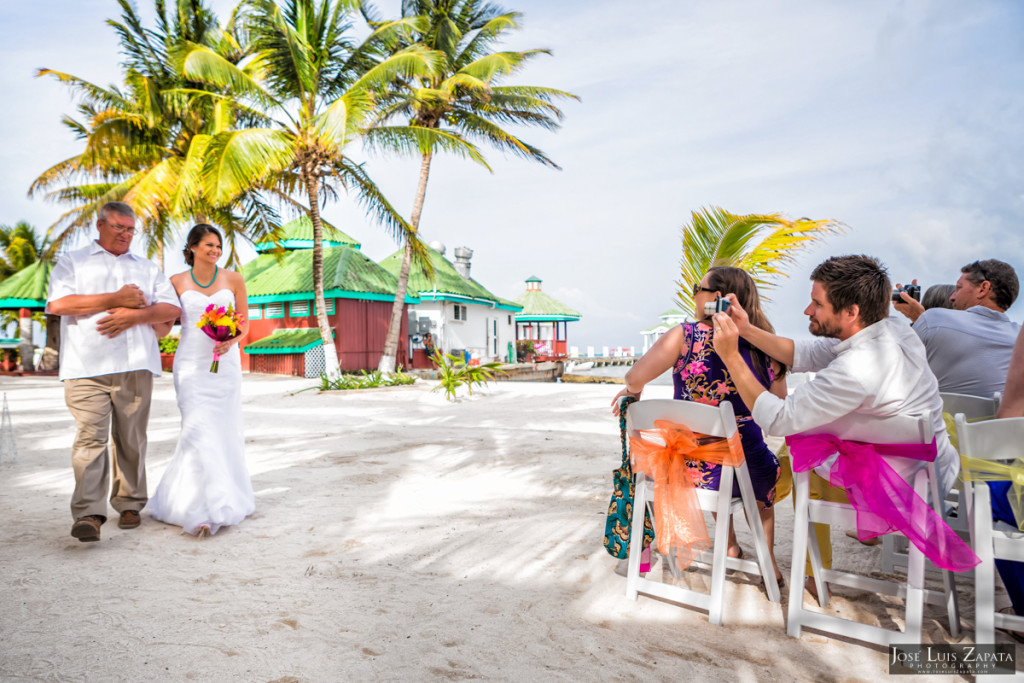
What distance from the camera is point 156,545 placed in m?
3.48

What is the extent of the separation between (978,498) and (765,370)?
0.93 meters

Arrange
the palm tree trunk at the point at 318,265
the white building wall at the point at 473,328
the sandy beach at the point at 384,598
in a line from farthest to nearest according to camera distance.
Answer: the white building wall at the point at 473,328
the palm tree trunk at the point at 318,265
the sandy beach at the point at 384,598

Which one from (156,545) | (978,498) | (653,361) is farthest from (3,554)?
(978,498)

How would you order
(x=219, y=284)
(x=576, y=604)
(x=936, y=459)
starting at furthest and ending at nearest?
1. (x=219, y=284)
2. (x=576, y=604)
3. (x=936, y=459)

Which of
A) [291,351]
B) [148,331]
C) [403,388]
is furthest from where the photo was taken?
[291,351]

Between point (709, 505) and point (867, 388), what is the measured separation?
0.81 m

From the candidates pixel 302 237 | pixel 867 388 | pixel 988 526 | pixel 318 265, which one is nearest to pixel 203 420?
pixel 867 388

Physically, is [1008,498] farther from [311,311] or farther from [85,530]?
[311,311]

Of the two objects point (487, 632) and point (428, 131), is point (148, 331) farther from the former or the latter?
point (428, 131)

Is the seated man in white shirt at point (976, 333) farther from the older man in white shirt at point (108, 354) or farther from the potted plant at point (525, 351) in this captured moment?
the potted plant at point (525, 351)

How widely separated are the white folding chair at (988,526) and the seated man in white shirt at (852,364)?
0.71 ft

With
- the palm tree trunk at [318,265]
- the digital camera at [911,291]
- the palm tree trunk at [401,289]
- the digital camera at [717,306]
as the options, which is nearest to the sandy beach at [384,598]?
the digital camera at [717,306]

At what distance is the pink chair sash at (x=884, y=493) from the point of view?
2148mm

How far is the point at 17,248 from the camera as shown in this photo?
3192 centimetres
